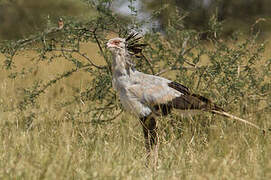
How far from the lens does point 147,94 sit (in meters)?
3.91

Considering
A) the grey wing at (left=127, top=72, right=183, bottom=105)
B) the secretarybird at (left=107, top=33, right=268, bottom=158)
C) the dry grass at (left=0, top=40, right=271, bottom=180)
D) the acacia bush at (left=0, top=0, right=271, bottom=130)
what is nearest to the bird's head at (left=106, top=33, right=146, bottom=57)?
the secretarybird at (left=107, top=33, right=268, bottom=158)

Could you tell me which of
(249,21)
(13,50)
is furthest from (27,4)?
(13,50)

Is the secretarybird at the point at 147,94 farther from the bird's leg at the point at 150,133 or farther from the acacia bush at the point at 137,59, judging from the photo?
the acacia bush at the point at 137,59

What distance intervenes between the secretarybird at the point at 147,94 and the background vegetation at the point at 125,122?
27 cm

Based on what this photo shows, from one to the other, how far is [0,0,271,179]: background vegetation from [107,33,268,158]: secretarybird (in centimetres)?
27

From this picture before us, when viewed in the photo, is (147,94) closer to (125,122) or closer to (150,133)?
(150,133)

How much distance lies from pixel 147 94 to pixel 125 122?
4.64 feet

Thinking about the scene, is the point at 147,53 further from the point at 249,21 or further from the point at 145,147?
the point at 249,21

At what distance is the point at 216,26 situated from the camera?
205 inches

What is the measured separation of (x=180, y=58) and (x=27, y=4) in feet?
51.0

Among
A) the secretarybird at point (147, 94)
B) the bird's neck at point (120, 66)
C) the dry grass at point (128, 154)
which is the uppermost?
the bird's neck at point (120, 66)

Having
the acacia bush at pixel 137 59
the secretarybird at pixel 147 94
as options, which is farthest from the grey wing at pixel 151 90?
the acacia bush at pixel 137 59

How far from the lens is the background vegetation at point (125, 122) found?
120 inches

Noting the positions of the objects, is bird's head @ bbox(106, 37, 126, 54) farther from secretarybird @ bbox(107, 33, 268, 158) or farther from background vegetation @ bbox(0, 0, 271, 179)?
background vegetation @ bbox(0, 0, 271, 179)
